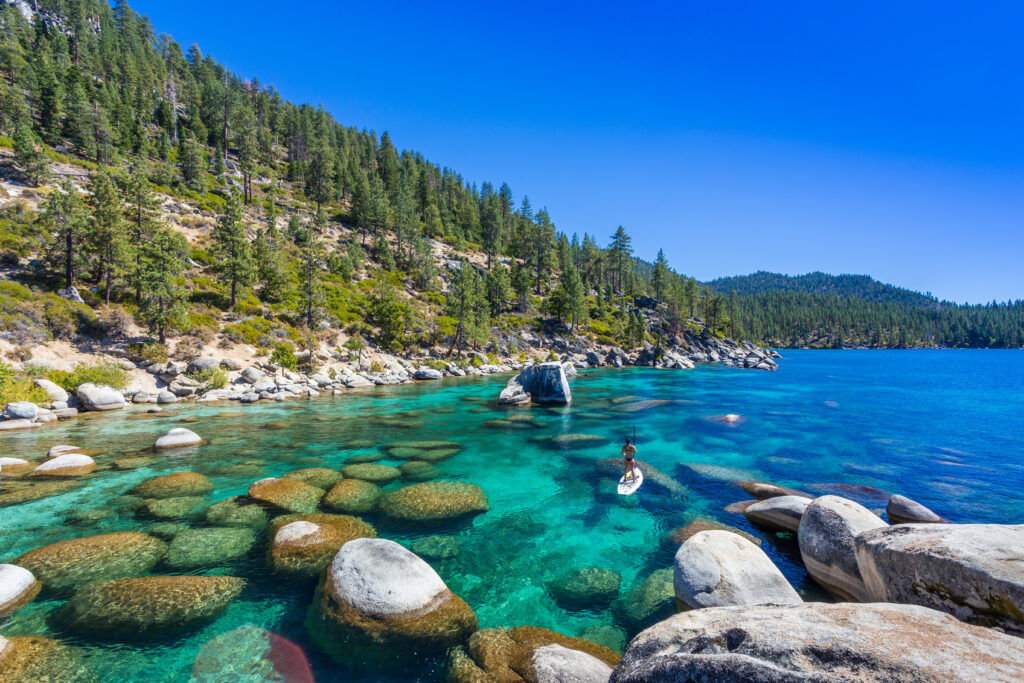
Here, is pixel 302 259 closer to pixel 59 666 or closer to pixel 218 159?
pixel 218 159

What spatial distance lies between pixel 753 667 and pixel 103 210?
176 feet

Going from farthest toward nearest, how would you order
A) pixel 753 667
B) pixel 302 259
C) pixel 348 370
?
pixel 302 259
pixel 348 370
pixel 753 667

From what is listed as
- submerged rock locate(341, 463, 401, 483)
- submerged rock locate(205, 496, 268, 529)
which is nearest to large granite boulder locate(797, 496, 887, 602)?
submerged rock locate(341, 463, 401, 483)

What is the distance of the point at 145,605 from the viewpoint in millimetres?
7625

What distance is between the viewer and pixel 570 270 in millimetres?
89312

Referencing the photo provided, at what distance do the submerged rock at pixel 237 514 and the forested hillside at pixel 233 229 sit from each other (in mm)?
31754

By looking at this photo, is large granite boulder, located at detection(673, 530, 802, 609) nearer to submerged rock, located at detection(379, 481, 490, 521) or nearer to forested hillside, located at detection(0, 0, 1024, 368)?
submerged rock, located at detection(379, 481, 490, 521)

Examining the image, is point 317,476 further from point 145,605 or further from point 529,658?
point 529,658

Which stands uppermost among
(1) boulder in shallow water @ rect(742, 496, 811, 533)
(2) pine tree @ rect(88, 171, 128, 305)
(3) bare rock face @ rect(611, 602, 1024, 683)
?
(2) pine tree @ rect(88, 171, 128, 305)

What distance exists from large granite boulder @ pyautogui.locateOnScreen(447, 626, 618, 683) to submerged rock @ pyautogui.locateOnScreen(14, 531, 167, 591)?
791cm

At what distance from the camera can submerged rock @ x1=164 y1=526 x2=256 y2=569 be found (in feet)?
30.8

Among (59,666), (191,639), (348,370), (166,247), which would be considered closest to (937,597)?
(191,639)

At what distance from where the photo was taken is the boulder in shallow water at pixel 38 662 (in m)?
6.00

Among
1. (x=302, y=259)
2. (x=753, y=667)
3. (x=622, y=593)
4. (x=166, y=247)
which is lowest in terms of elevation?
(x=622, y=593)
